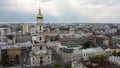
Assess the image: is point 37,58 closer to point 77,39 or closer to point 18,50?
point 18,50

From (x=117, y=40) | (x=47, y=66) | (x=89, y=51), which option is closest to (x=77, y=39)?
(x=117, y=40)

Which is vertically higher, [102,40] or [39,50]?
[39,50]

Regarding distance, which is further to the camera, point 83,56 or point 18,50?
point 18,50

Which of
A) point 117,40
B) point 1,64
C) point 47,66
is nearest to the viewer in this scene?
point 47,66

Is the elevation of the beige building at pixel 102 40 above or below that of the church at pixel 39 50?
below

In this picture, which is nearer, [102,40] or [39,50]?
[39,50]

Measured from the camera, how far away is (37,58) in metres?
27.0

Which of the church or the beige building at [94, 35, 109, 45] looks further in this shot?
the beige building at [94, 35, 109, 45]

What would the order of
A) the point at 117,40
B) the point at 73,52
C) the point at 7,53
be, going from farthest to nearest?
the point at 117,40, the point at 7,53, the point at 73,52

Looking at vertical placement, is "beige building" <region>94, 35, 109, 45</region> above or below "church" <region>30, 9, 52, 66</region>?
below

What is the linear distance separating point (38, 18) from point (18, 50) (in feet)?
49.9

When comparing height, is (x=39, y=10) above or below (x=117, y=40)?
above

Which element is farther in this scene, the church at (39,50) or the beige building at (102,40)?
the beige building at (102,40)

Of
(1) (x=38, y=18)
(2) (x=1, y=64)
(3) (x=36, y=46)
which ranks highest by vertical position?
(1) (x=38, y=18)
